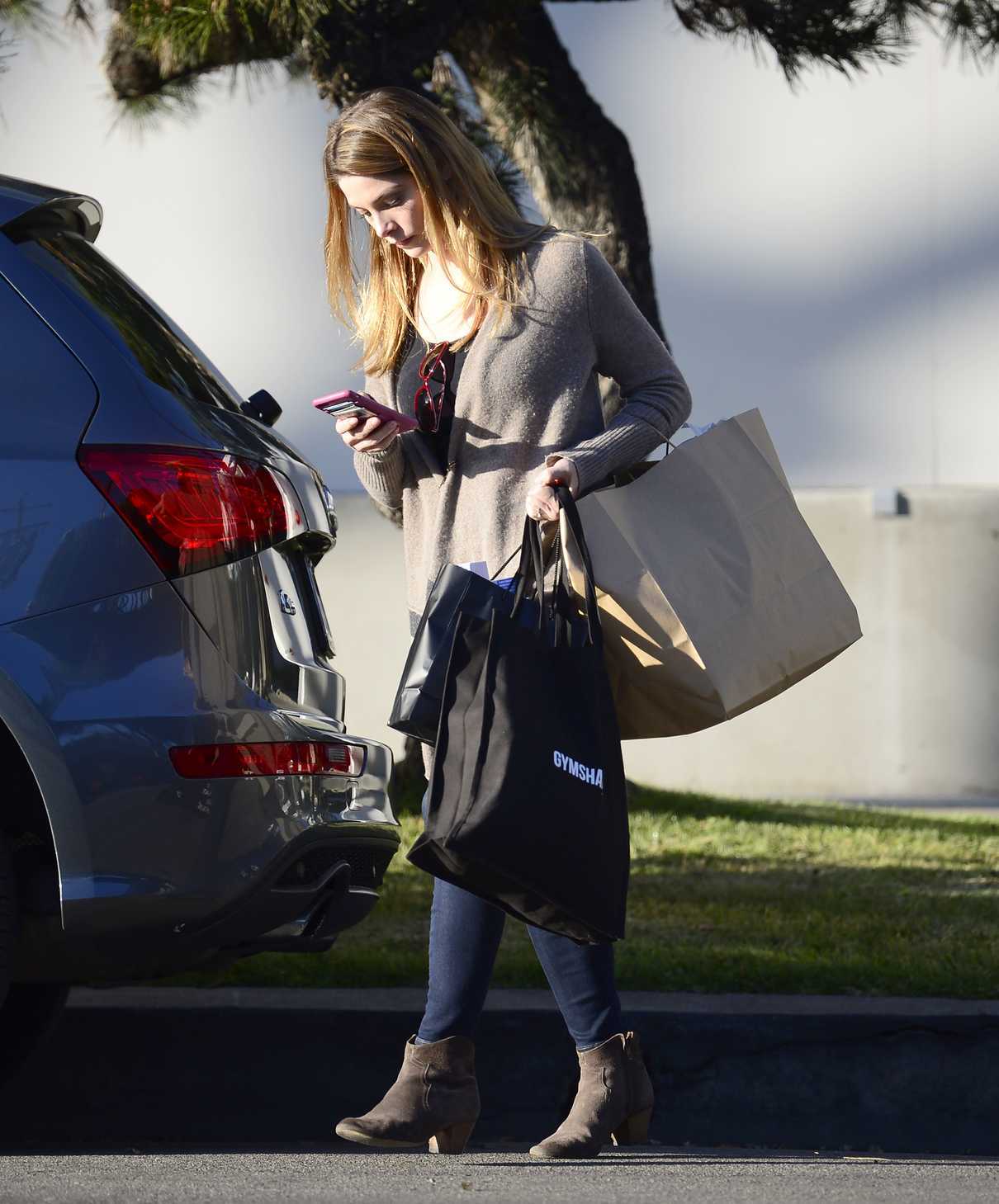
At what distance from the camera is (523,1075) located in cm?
333

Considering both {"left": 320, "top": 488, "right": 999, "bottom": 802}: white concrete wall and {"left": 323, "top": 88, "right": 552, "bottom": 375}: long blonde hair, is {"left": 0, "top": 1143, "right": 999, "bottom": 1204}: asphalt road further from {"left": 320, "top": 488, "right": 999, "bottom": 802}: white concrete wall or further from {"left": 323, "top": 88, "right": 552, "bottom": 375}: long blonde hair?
{"left": 320, "top": 488, "right": 999, "bottom": 802}: white concrete wall

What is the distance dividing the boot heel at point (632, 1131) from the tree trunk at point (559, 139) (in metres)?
4.38

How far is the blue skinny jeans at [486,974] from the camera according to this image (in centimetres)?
283

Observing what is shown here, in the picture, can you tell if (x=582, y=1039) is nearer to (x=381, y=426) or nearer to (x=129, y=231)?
(x=381, y=426)

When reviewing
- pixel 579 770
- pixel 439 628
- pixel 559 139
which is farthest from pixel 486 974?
pixel 559 139

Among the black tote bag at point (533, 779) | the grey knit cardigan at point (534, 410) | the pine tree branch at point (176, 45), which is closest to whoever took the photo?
the black tote bag at point (533, 779)

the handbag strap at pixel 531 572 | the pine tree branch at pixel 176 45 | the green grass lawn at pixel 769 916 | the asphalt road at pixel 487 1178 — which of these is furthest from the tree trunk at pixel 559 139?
the asphalt road at pixel 487 1178

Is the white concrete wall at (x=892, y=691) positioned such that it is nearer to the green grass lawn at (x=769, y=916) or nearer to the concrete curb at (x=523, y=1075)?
the green grass lawn at (x=769, y=916)

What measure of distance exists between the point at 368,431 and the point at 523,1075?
1344 millimetres

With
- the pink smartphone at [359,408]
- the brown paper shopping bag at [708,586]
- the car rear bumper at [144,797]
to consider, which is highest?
the pink smartphone at [359,408]

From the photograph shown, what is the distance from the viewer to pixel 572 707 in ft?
8.50

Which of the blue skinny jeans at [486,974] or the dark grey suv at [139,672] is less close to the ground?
the dark grey suv at [139,672]

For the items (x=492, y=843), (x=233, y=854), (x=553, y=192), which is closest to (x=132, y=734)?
(x=233, y=854)

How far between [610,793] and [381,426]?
0.71 metres
